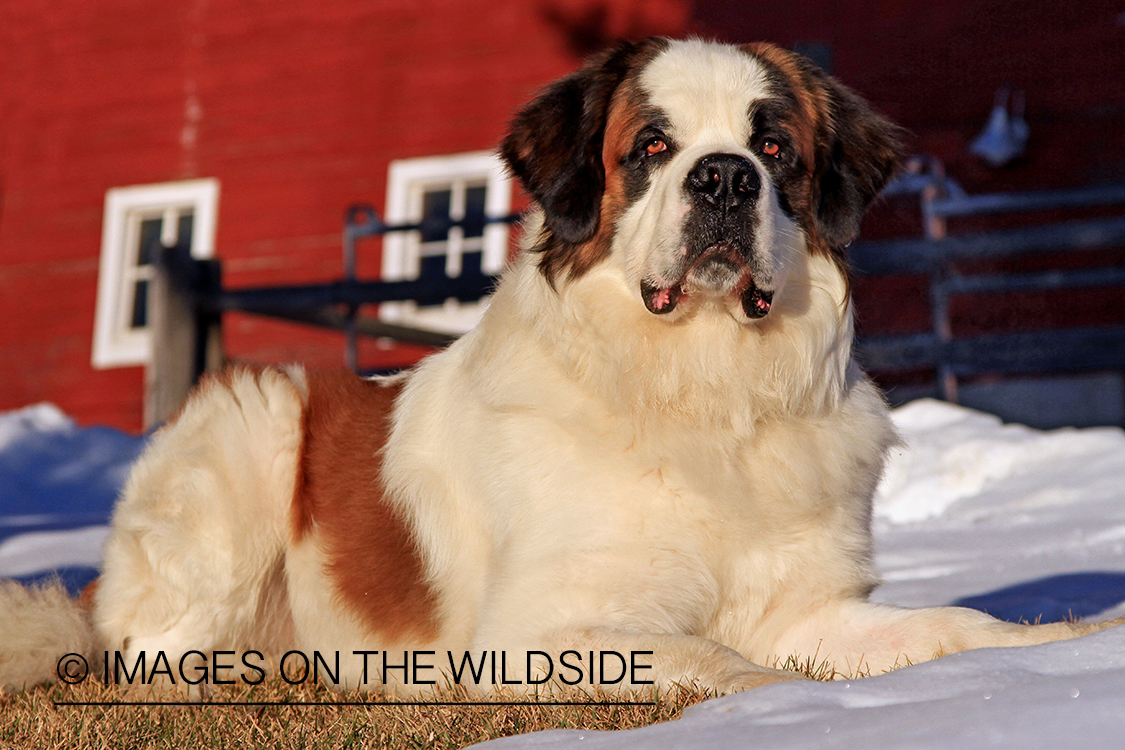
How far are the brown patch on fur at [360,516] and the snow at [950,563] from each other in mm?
1052

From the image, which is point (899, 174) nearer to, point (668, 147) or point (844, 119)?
point (844, 119)

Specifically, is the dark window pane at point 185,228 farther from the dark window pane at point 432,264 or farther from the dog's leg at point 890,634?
the dog's leg at point 890,634

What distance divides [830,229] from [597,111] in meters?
0.66

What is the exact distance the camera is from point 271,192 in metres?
11.5

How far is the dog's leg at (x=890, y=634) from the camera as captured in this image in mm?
2391

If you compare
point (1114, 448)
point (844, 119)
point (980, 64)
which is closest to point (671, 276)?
point (844, 119)

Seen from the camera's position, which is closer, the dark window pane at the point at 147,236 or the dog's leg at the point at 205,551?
the dog's leg at the point at 205,551

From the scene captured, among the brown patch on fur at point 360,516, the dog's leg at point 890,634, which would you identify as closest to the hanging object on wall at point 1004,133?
the brown patch on fur at point 360,516

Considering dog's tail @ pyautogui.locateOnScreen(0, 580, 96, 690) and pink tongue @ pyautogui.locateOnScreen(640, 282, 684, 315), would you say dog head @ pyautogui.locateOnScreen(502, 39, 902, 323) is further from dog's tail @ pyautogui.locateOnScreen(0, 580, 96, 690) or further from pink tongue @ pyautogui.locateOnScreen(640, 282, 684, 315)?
dog's tail @ pyautogui.locateOnScreen(0, 580, 96, 690)

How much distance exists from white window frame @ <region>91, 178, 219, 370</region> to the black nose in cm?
973

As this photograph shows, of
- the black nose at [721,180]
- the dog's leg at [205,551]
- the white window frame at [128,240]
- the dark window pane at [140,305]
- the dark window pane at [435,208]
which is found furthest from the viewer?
the dark window pane at [140,305]

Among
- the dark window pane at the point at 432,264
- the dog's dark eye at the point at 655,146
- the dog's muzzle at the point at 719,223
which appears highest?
the dog's dark eye at the point at 655,146

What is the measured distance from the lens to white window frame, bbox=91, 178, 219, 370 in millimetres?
11586

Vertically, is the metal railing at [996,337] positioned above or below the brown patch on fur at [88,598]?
above
